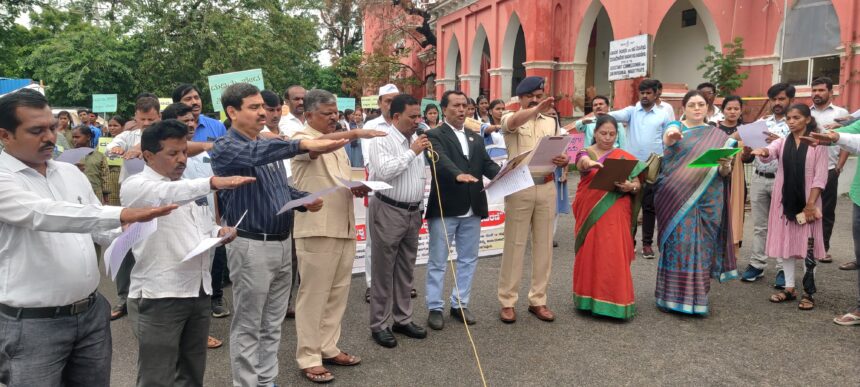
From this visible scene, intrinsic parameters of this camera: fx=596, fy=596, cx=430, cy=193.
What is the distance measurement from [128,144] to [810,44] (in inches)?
483

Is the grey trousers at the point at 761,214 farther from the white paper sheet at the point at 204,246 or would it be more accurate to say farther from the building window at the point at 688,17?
the building window at the point at 688,17

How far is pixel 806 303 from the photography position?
→ 17.0 ft

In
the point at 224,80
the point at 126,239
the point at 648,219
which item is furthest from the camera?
the point at 648,219

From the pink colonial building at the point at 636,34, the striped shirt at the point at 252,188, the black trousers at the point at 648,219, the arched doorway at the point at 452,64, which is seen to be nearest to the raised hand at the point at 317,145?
the striped shirt at the point at 252,188

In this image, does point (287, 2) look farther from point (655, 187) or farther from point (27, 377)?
point (27, 377)

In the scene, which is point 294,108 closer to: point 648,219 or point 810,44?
point 648,219

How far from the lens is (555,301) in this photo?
5492 mm

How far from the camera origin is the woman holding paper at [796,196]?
5.16 metres

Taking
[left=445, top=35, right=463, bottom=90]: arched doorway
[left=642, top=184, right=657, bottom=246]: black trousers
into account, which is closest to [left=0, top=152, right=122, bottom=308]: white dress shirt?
[left=642, top=184, right=657, bottom=246]: black trousers

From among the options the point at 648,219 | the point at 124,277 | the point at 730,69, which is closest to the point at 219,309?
the point at 124,277

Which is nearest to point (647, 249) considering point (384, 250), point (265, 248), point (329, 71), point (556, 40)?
point (384, 250)

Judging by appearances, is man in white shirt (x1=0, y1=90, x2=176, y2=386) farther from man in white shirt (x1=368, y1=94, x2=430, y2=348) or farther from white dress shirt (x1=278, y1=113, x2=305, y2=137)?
white dress shirt (x1=278, y1=113, x2=305, y2=137)

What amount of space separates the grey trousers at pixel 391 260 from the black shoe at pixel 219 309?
1.48 metres

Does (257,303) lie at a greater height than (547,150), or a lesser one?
lesser
